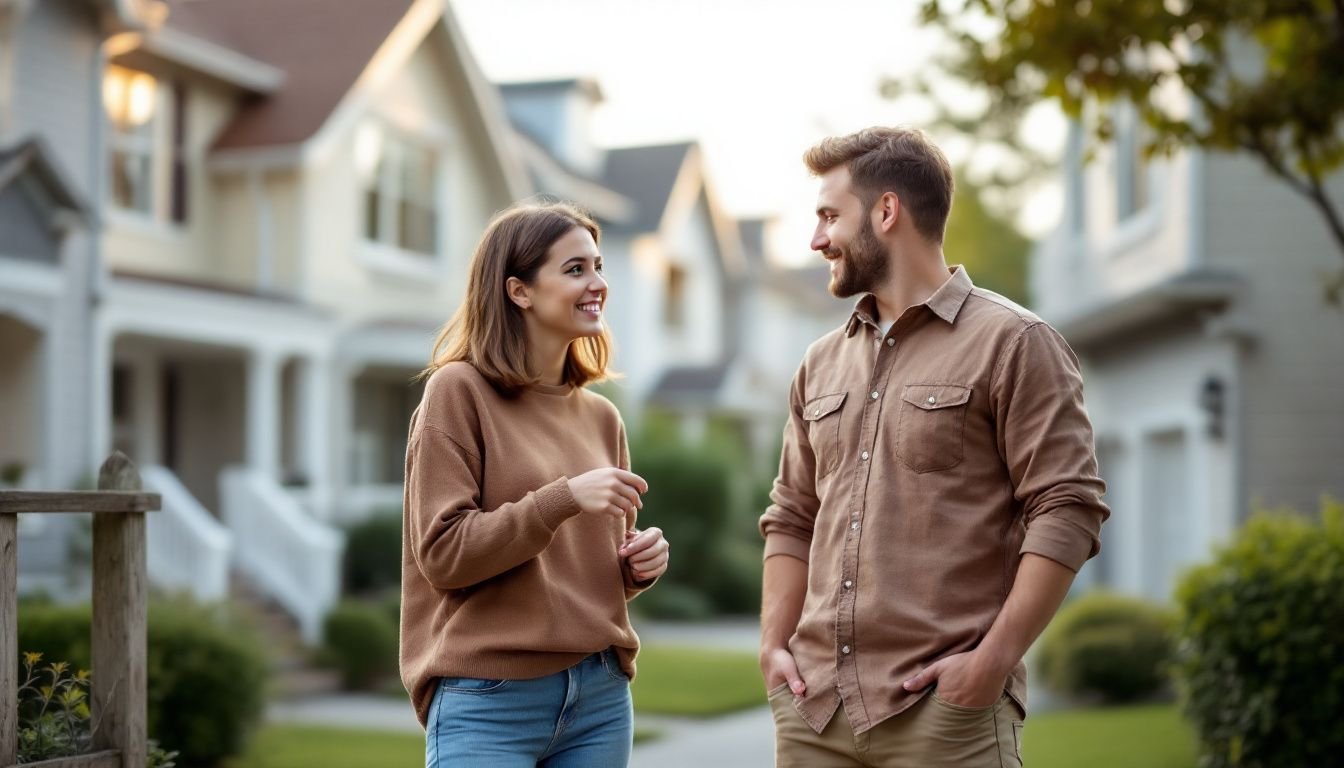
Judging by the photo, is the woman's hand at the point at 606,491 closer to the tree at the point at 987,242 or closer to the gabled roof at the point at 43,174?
the gabled roof at the point at 43,174

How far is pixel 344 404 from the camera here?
20.0 meters

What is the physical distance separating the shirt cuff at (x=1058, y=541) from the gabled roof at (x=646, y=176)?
26237 mm

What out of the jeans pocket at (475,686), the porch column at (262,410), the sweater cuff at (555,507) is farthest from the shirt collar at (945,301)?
the porch column at (262,410)

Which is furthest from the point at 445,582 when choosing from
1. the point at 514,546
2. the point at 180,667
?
the point at 180,667

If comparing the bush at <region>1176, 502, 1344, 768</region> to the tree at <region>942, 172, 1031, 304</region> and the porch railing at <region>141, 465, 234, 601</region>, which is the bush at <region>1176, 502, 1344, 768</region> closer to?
the porch railing at <region>141, 465, 234, 601</region>

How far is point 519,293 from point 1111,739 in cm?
867

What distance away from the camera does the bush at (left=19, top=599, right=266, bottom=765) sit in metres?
9.66

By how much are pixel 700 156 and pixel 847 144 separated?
29.5 m

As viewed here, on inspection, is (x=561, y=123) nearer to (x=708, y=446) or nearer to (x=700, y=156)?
(x=700, y=156)

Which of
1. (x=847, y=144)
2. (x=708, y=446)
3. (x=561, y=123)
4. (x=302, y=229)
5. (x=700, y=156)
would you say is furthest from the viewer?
(x=700, y=156)

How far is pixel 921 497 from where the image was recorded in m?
3.38

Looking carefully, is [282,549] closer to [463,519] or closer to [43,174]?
[43,174]

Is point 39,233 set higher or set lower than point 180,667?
higher

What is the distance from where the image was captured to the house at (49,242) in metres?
13.8
